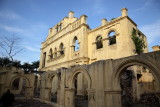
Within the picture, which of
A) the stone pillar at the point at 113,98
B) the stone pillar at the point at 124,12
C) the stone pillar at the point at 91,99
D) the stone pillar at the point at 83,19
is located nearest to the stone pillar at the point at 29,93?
the stone pillar at the point at 91,99

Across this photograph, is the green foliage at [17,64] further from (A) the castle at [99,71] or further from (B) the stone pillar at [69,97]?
(B) the stone pillar at [69,97]

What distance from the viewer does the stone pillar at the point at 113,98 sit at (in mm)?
6684

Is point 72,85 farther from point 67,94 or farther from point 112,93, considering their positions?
point 112,93

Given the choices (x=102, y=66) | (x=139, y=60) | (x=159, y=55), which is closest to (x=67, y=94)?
(x=102, y=66)

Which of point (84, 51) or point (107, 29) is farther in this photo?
point (84, 51)

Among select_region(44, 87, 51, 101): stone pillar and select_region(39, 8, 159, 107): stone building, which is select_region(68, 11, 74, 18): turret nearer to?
select_region(39, 8, 159, 107): stone building

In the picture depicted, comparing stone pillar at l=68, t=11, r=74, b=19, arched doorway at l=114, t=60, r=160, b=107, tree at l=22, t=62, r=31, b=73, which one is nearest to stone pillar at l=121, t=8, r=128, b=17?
arched doorway at l=114, t=60, r=160, b=107

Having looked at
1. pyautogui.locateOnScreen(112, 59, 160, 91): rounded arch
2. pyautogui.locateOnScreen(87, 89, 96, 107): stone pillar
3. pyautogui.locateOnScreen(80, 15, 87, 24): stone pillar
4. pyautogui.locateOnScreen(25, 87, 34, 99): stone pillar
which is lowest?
pyautogui.locateOnScreen(25, 87, 34, 99): stone pillar

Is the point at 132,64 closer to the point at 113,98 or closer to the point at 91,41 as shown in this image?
the point at 113,98

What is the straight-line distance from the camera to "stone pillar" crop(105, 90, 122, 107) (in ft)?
21.9

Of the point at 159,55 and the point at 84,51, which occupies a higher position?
the point at 84,51

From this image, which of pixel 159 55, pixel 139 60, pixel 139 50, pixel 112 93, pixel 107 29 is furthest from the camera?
pixel 107 29

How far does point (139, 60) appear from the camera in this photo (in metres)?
6.05

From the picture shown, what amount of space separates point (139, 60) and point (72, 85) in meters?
5.92
